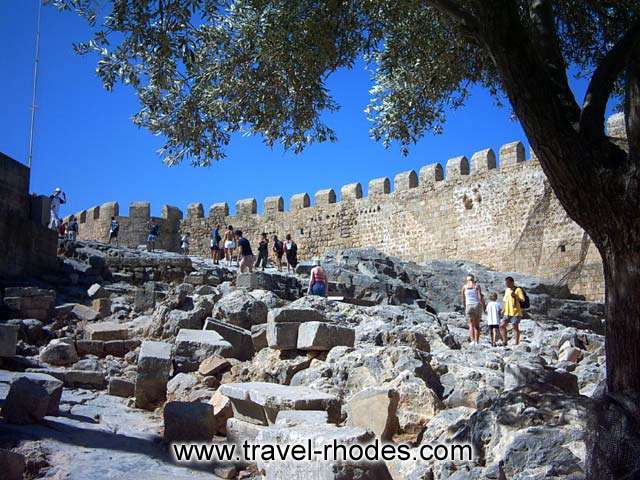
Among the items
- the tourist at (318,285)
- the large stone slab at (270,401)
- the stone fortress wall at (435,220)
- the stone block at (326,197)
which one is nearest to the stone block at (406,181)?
the stone fortress wall at (435,220)

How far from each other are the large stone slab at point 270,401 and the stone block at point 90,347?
3.68 m

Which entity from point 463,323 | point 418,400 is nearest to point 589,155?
point 418,400

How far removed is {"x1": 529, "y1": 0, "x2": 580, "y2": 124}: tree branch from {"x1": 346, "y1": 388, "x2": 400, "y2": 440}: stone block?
2.51 m

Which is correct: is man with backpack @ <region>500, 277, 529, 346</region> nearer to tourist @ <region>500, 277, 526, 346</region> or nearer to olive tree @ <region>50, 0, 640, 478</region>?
tourist @ <region>500, 277, 526, 346</region>

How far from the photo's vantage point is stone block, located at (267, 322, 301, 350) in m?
7.72

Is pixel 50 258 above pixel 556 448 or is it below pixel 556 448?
above

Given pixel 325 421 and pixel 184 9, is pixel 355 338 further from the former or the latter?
pixel 184 9

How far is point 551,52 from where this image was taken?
4938 mm

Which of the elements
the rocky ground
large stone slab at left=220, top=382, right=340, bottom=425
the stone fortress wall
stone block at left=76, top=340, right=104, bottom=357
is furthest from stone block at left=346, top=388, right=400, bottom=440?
the stone fortress wall

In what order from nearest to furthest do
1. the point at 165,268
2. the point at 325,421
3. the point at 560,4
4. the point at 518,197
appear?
the point at 325,421 < the point at 560,4 < the point at 165,268 < the point at 518,197

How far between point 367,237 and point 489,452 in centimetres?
2240

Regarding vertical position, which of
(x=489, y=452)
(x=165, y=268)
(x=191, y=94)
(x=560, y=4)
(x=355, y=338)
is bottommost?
(x=489, y=452)

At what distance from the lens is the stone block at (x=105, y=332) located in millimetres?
9438

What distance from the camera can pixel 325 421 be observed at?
4.91 metres
